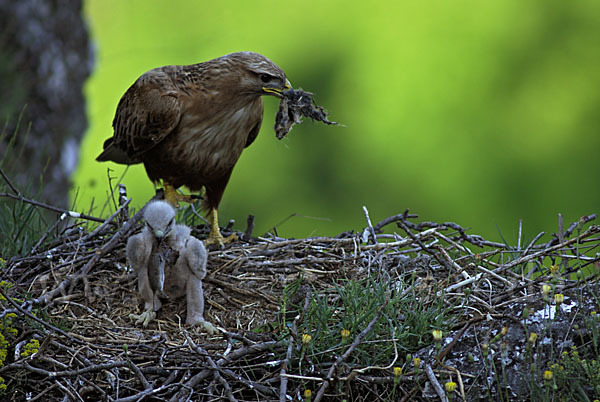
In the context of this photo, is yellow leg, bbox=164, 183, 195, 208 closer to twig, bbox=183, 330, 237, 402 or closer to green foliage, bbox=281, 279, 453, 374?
green foliage, bbox=281, 279, 453, 374

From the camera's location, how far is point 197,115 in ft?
16.0

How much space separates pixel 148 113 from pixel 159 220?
107 centimetres

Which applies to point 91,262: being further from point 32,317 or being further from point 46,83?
point 46,83

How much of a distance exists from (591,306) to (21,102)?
4.98 m

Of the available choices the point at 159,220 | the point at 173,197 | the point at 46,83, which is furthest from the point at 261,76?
the point at 46,83

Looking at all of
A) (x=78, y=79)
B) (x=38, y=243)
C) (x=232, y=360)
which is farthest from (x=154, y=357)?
(x=78, y=79)

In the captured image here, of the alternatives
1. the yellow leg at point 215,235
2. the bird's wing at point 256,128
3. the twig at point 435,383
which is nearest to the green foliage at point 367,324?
the twig at point 435,383

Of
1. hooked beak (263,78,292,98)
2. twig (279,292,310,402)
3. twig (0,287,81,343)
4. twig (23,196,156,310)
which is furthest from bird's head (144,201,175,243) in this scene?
hooked beak (263,78,292,98)

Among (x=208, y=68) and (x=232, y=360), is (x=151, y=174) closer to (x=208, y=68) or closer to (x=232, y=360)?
(x=208, y=68)

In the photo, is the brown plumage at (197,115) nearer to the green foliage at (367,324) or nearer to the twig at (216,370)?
the green foliage at (367,324)

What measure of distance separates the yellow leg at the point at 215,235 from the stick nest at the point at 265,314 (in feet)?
0.63

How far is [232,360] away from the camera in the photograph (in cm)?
322

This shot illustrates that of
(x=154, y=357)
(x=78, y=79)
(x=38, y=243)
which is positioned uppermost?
(x=78, y=79)

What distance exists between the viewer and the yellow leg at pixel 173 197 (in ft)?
16.9
